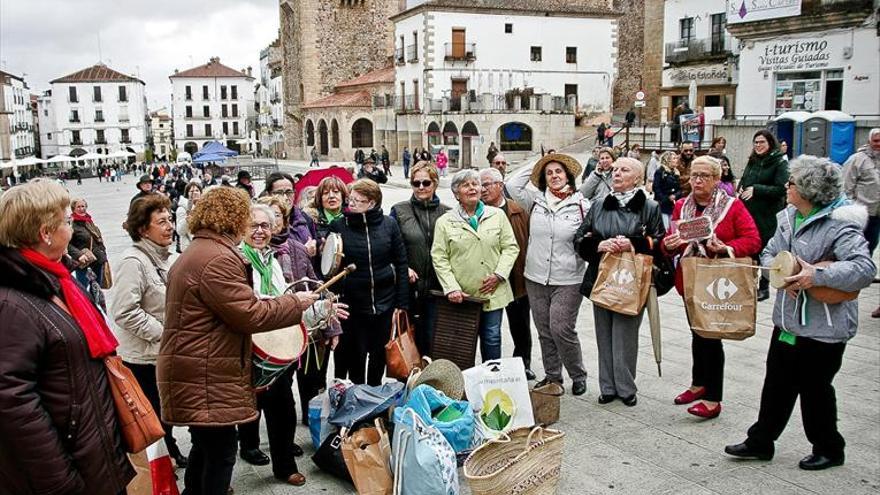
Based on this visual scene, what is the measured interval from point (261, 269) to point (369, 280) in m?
1.03

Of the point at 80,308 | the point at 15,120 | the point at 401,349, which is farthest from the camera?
the point at 15,120

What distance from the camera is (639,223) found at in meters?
5.22

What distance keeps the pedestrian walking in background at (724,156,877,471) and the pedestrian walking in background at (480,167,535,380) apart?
1.97m

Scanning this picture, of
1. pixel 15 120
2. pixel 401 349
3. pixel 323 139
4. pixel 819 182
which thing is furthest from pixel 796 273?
pixel 15 120

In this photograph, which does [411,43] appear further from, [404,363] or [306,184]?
[404,363]

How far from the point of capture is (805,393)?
430cm

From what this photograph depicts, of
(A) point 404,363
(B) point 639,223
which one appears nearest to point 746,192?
(B) point 639,223

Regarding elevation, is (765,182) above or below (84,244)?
above

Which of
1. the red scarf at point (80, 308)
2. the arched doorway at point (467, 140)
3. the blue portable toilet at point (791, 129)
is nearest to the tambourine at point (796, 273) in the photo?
the red scarf at point (80, 308)

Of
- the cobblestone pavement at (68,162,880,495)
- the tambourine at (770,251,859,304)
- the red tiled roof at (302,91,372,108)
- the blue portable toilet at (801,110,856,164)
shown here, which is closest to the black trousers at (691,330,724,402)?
the cobblestone pavement at (68,162,880,495)

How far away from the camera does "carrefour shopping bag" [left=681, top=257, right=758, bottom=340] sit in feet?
15.2

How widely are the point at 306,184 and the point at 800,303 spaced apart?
498 centimetres

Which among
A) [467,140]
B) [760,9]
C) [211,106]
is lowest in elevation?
[467,140]

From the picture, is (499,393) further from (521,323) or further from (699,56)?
(699,56)
